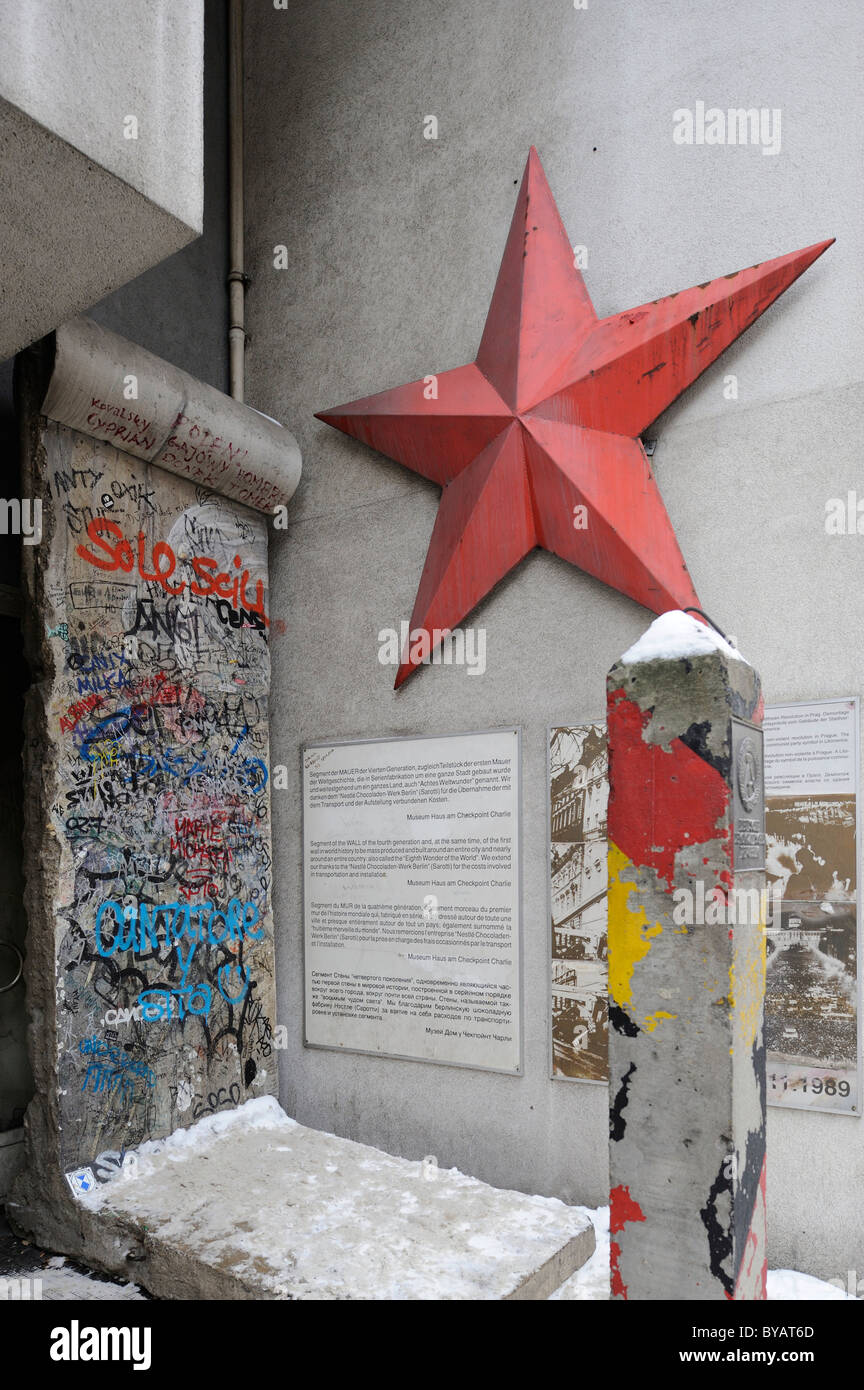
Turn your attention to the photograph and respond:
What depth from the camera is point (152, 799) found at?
363 cm

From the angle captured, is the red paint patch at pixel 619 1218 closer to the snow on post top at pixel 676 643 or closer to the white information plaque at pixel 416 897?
the snow on post top at pixel 676 643

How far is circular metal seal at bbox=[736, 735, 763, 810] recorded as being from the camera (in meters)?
1.88

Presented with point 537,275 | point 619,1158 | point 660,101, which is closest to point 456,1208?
point 619,1158

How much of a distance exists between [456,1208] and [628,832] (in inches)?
70.3

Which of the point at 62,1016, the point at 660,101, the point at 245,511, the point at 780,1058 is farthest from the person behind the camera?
the point at 245,511

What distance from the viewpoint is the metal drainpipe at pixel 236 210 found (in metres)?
4.61

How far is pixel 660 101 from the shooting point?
139 inches

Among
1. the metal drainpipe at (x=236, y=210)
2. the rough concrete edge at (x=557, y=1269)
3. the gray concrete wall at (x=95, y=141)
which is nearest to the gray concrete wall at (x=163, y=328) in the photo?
the metal drainpipe at (x=236, y=210)

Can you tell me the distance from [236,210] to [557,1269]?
14.9 ft

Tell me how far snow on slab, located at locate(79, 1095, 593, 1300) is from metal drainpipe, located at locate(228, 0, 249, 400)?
3259mm

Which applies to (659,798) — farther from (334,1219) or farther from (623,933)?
(334,1219)

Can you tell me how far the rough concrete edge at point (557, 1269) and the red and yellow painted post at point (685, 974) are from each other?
0.82 m

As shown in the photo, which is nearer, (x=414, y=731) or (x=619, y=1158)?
(x=619, y=1158)

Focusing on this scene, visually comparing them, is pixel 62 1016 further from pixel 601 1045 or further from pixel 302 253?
pixel 302 253
